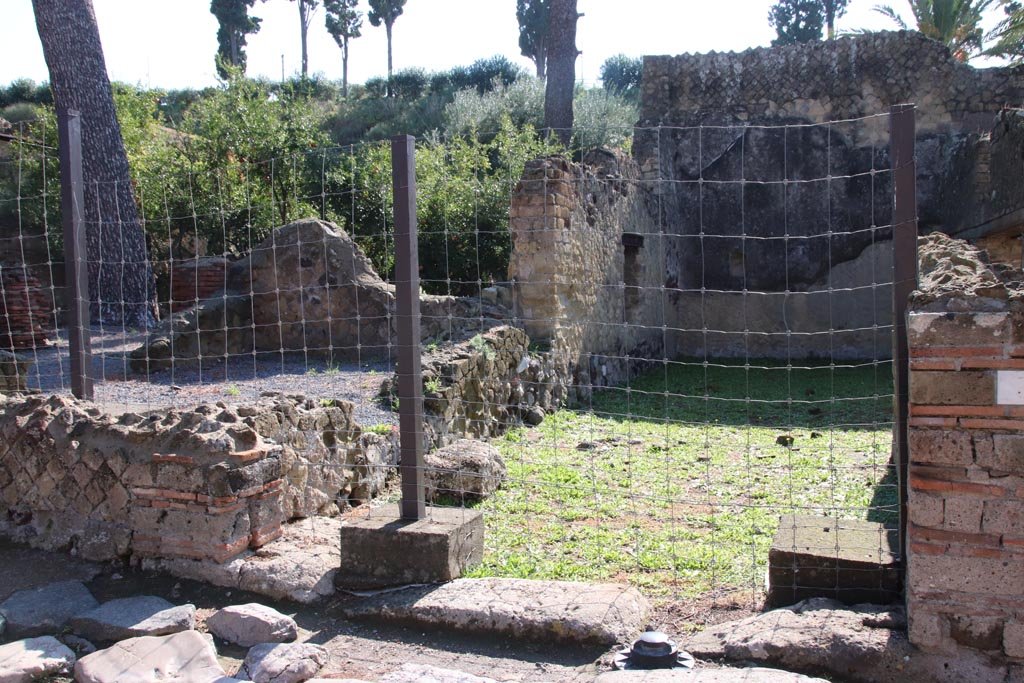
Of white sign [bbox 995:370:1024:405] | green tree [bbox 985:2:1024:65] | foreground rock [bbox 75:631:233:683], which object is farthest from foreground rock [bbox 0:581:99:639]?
green tree [bbox 985:2:1024:65]

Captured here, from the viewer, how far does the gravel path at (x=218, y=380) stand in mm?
6895

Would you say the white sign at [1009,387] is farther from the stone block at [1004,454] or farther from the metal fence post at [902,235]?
the metal fence post at [902,235]

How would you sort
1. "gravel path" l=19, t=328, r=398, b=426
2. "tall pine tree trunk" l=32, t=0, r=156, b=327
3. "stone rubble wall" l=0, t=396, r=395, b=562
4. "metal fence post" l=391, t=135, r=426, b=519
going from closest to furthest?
"metal fence post" l=391, t=135, r=426, b=519 < "stone rubble wall" l=0, t=396, r=395, b=562 < "gravel path" l=19, t=328, r=398, b=426 < "tall pine tree trunk" l=32, t=0, r=156, b=327

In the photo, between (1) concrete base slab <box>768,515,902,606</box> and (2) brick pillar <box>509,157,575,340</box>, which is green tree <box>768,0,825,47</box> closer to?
(2) brick pillar <box>509,157,575,340</box>

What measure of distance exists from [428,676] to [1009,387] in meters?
2.35

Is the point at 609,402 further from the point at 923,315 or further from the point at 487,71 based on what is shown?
the point at 487,71

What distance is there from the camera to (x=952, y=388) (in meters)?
3.12

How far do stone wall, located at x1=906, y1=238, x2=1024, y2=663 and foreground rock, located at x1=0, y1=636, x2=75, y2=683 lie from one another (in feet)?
11.0

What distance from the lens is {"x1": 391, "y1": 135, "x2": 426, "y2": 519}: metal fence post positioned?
4.06 meters

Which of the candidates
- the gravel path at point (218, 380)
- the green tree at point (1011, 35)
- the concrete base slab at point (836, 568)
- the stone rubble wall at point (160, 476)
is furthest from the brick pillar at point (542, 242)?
the green tree at point (1011, 35)

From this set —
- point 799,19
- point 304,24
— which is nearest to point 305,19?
point 304,24

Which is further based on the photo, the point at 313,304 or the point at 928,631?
the point at 313,304

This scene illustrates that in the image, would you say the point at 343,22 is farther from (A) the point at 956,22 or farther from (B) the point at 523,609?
(B) the point at 523,609

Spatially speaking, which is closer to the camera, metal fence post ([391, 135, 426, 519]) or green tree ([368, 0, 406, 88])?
metal fence post ([391, 135, 426, 519])
